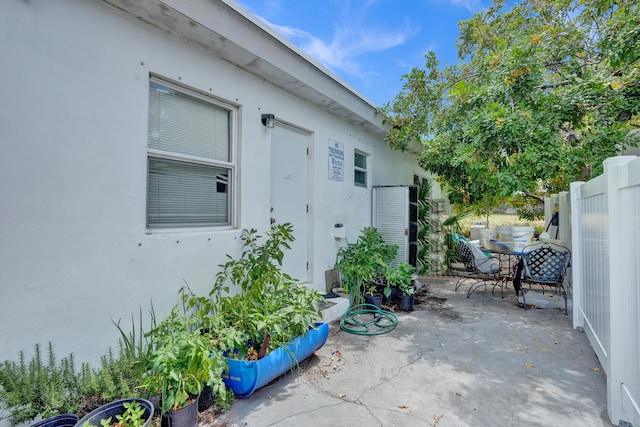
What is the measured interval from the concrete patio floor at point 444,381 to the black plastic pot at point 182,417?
0.25 m

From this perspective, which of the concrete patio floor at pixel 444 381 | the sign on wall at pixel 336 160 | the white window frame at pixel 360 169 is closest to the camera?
the concrete patio floor at pixel 444 381

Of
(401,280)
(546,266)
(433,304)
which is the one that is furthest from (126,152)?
(546,266)

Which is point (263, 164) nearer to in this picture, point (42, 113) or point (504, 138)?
point (42, 113)

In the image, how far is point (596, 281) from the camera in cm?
286

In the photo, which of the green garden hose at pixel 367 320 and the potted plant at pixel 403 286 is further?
the potted plant at pixel 403 286

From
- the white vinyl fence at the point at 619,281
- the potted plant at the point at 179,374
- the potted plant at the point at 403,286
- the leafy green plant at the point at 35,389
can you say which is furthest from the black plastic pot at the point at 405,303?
the leafy green plant at the point at 35,389

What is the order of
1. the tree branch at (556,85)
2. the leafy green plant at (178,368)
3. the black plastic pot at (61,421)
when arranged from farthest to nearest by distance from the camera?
the tree branch at (556,85) < the leafy green plant at (178,368) < the black plastic pot at (61,421)

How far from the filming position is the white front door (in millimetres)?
4230

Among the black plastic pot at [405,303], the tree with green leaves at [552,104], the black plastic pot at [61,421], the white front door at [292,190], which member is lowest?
the black plastic pot at [405,303]

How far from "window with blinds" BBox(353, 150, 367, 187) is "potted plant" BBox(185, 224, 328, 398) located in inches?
119

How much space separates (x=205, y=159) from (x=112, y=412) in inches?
84.4

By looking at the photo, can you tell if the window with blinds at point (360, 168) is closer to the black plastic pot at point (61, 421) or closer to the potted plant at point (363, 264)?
the potted plant at point (363, 264)

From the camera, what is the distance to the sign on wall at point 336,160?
530 cm

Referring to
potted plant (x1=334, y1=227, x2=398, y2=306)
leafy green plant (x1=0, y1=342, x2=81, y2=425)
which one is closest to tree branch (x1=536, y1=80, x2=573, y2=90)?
potted plant (x1=334, y1=227, x2=398, y2=306)
